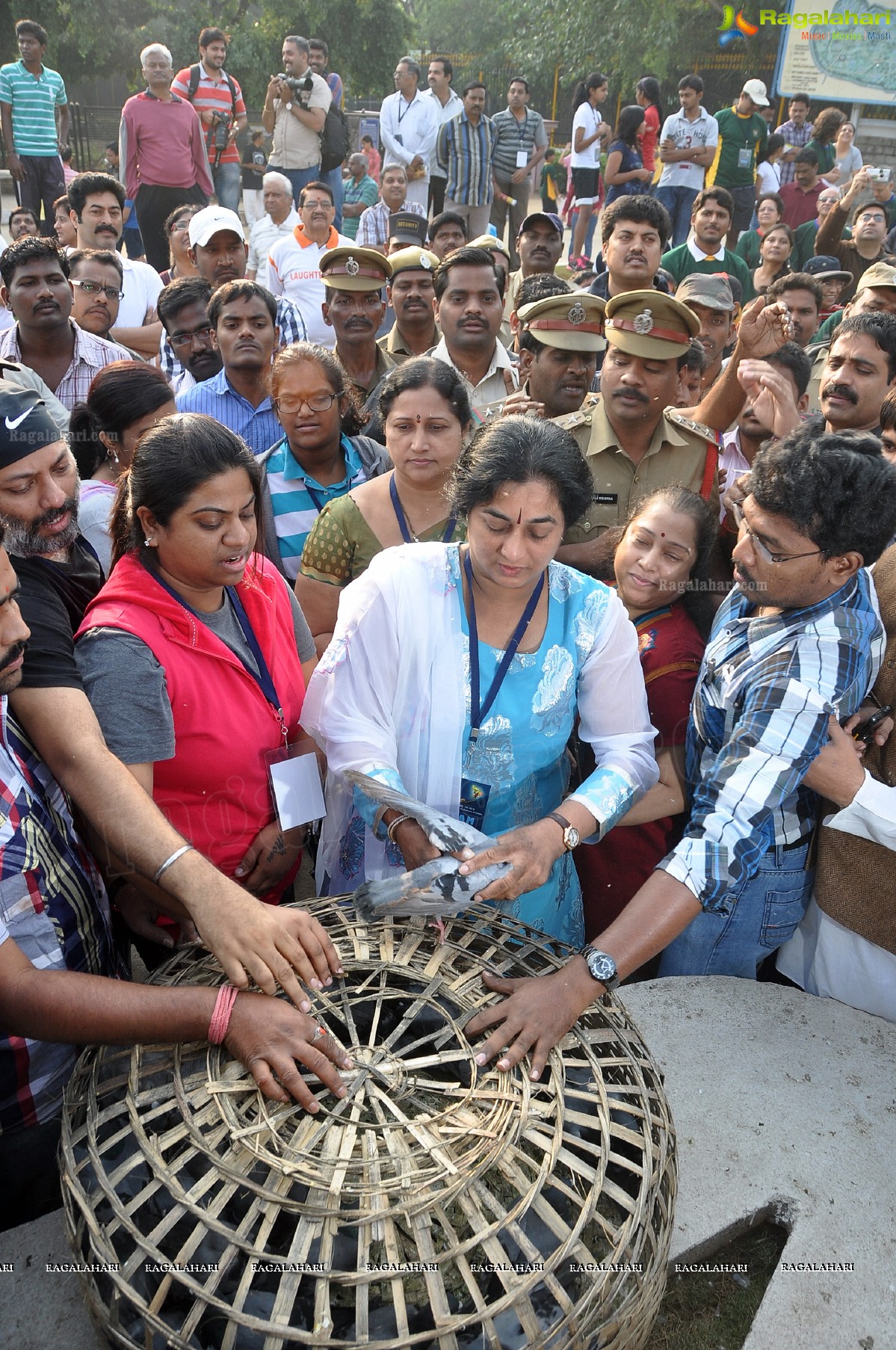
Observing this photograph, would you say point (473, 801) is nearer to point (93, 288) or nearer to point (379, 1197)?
point (379, 1197)

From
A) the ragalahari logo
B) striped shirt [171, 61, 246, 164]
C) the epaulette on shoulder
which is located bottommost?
the epaulette on shoulder

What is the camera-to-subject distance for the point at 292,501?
362 centimetres

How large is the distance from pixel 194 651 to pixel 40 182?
385 inches

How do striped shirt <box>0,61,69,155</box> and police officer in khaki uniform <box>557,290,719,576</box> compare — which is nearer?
police officer in khaki uniform <box>557,290,719,576</box>

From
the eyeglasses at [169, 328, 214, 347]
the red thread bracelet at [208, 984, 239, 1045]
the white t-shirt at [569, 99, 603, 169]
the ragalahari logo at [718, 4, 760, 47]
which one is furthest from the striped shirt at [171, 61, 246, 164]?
the ragalahari logo at [718, 4, 760, 47]

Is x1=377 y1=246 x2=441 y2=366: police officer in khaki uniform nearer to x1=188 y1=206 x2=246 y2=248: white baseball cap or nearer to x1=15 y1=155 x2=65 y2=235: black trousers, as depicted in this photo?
x1=188 y1=206 x2=246 y2=248: white baseball cap

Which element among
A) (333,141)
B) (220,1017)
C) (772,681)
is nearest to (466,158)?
(333,141)

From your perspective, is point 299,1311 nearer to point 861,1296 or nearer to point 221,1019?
point 221,1019

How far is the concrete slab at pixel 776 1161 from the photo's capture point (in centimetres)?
182

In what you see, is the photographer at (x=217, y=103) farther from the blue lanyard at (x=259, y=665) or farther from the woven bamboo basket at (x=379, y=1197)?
the woven bamboo basket at (x=379, y=1197)

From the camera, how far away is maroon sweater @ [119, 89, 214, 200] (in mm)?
8672

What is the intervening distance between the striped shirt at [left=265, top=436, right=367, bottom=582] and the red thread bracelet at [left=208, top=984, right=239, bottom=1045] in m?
2.18

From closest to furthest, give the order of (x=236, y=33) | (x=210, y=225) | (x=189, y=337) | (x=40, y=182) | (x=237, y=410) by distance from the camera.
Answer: (x=237, y=410), (x=189, y=337), (x=210, y=225), (x=40, y=182), (x=236, y=33)

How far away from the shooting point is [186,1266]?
4.51 feet
